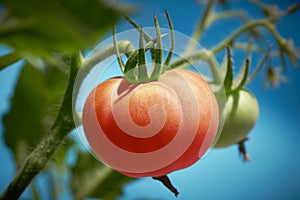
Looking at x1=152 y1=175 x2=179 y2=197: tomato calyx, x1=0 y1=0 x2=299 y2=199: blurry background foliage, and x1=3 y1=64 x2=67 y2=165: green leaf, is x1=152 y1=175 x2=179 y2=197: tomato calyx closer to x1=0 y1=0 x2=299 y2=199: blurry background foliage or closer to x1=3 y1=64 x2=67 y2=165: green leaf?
x1=0 y1=0 x2=299 y2=199: blurry background foliage

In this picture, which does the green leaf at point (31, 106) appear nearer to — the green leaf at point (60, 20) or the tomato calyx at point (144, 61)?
the tomato calyx at point (144, 61)

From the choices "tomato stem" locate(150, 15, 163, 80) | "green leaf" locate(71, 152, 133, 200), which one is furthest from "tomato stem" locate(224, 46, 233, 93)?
"green leaf" locate(71, 152, 133, 200)

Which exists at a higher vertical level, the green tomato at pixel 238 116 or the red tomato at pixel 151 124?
the red tomato at pixel 151 124

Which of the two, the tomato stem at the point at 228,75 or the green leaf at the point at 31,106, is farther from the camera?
the green leaf at the point at 31,106

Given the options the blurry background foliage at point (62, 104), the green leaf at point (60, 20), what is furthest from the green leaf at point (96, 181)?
the green leaf at point (60, 20)

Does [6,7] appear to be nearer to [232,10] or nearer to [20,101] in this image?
[20,101]

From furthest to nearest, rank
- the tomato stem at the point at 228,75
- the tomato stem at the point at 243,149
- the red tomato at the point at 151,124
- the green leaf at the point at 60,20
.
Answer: the tomato stem at the point at 243,149, the tomato stem at the point at 228,75, the red tomato at the point at 151,124, the green leaf at the point at 60,20

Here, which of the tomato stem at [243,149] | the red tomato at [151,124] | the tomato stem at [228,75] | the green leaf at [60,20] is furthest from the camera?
the tomato stem at [243,149]

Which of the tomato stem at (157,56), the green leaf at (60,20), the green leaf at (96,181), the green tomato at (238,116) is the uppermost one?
the green leaf at (60,20)
